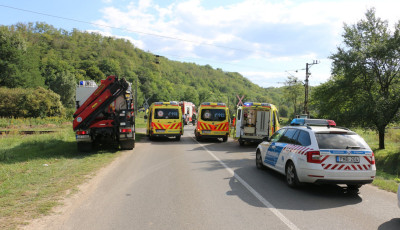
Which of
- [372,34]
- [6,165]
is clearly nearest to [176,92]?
[372,34]

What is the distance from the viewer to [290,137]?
7785mm

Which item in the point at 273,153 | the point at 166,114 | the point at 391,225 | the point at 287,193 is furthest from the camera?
the point at 166,114

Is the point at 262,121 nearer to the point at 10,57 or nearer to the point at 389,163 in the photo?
the point at 389,163

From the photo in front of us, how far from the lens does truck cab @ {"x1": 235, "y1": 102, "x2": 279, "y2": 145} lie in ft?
52.9

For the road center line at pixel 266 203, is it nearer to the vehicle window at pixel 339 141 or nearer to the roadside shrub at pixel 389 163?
the vehicle window at pixel 339 141

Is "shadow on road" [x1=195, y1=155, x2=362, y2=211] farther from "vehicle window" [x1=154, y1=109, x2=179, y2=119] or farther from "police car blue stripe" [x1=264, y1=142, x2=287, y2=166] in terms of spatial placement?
"vehicle window" [x1=154, y1=109, x2=179, y2=119]

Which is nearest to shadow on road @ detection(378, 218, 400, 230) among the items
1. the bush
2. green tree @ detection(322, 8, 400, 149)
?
green tree @ detection(322, 8, 400, 149)

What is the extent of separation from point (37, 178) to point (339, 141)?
24.5 ft

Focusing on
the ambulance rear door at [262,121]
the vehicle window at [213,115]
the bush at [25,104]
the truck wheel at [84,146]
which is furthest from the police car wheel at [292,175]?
the bush at [25,104]

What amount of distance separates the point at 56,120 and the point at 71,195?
35555mm

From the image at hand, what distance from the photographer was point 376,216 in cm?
511

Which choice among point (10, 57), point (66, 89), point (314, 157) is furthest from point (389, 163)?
point (10, 57)

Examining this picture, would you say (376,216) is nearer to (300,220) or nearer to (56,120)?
(300,220)

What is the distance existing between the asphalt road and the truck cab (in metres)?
7.61
